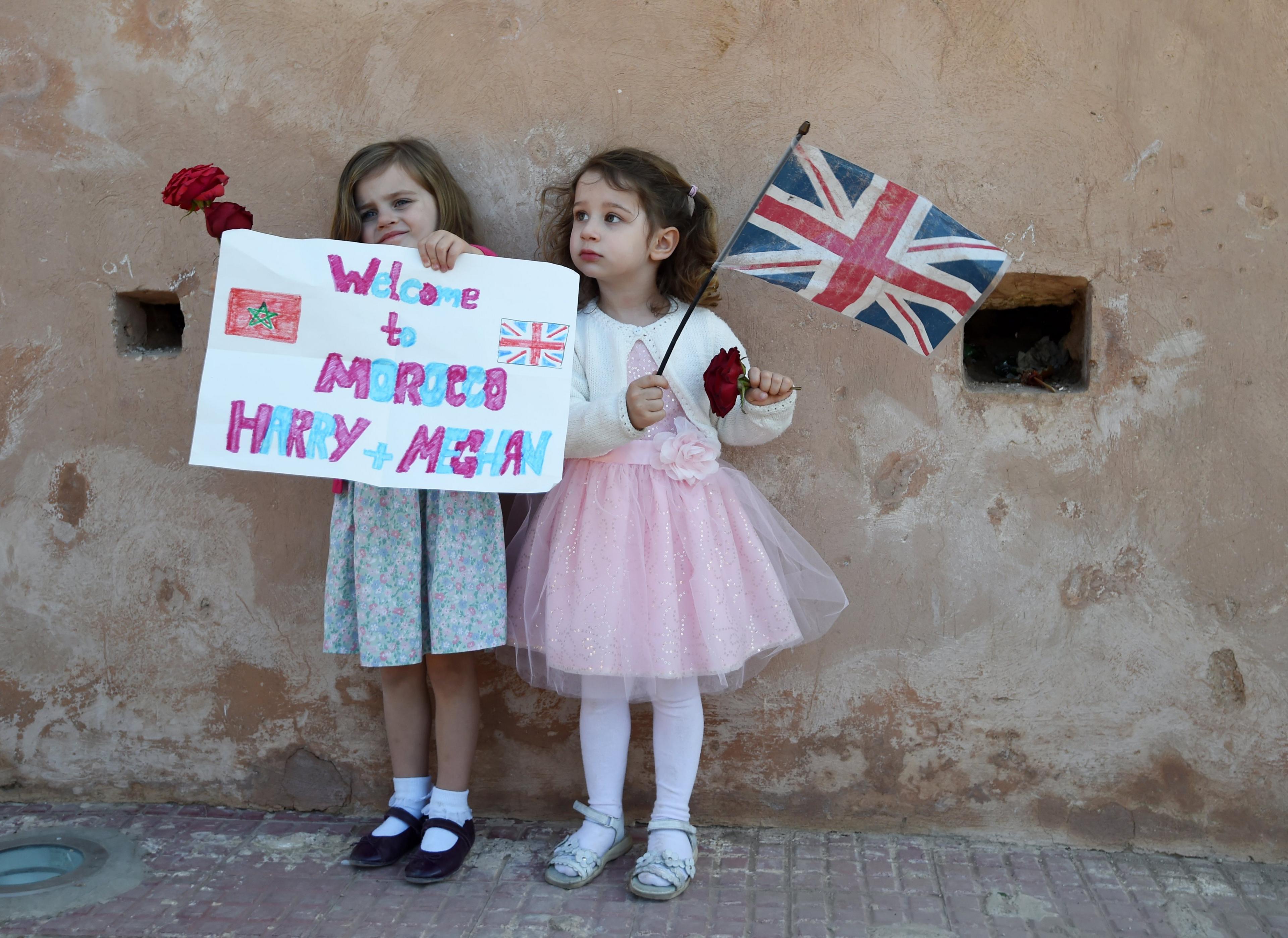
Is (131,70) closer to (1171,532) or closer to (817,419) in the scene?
(817,419)

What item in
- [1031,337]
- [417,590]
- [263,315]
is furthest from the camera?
[1031,337]

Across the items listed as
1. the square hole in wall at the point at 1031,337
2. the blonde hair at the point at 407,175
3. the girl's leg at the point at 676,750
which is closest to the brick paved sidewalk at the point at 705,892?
the girl's leg at the point at 676,750

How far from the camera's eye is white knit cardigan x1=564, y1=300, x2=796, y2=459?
7.26 feet

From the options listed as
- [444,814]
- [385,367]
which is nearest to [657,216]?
[385,367]

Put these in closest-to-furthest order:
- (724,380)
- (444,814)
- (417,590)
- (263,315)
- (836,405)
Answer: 1. (724,380)
2. (263,315)
3. (417,590)
4. (444,814)
5. (836,405)

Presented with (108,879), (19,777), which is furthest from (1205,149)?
(19,777)

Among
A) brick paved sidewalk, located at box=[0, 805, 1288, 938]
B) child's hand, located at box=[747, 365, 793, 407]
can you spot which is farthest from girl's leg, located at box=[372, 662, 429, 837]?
child's hand, located at box=[747, 365, 793, 407]

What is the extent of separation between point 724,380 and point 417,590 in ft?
2.81

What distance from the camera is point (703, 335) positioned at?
230 cm

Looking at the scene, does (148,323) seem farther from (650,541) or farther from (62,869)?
(650,541)

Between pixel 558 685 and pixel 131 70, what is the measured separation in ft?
6.33

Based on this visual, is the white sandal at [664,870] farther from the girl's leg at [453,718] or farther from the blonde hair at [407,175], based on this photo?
the blonde hair at [407,175]

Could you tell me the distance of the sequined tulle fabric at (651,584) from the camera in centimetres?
213

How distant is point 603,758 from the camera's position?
2.33m
